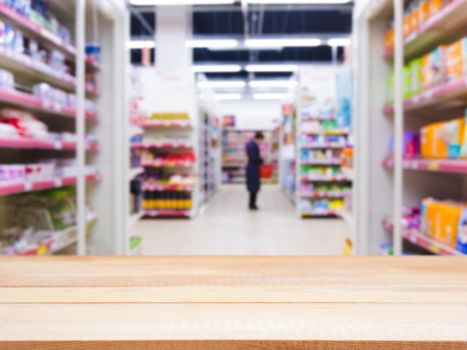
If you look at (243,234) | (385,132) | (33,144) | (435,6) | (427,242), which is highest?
(435,6)

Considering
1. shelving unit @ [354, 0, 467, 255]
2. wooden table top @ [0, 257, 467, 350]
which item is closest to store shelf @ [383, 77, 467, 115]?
shelving unit @ [354, 0, 467, 255]

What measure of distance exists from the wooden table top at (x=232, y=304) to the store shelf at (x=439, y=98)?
5.49ft

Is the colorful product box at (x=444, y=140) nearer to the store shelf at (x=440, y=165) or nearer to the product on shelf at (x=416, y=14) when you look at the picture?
the store shelf at (x=440, y=165)

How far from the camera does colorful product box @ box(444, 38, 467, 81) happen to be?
2.66 meters

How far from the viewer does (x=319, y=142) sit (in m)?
8.99

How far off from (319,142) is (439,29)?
5.81 meters

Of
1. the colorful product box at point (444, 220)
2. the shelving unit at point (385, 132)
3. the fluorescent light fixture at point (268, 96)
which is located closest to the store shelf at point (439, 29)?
the shelving unit at point (385, 132)

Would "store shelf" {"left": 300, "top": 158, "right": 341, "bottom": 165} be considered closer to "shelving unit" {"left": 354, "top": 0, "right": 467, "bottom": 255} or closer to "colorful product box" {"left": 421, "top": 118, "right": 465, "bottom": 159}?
"shelving unit" {"left": 354, "top": 0, "right": 467, "bottom": 255}

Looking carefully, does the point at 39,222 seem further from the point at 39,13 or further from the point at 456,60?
the point at 456,60

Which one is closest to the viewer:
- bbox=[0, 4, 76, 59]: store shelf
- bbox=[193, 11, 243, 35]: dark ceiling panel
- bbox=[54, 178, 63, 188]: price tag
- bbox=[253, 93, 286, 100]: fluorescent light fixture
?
bbox=[0, 4, 76, 59]: store shelf

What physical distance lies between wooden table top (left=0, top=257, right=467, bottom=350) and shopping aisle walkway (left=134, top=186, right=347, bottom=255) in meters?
4.21

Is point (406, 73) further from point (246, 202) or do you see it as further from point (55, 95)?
point (246, 202)

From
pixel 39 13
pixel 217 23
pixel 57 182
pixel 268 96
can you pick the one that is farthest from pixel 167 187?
pixel 268 96

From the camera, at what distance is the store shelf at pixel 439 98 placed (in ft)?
8.70
